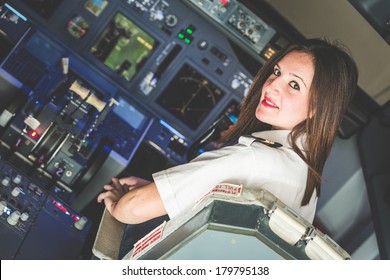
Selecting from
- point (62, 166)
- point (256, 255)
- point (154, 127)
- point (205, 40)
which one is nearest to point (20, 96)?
point (62, 166)

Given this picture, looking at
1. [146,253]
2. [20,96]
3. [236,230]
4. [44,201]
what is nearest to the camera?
[236,230]

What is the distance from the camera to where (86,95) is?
2.94 metres

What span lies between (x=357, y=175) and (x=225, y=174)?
203 cm

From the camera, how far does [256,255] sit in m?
1.55

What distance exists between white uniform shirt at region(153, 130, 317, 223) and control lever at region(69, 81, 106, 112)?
51.1 inches

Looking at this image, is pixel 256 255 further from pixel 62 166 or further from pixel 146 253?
pixel 62 166

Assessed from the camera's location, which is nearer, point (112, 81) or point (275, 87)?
point (275, 87)

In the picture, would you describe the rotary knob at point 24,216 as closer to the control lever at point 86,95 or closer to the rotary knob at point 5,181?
the rotary knob at point 5,181

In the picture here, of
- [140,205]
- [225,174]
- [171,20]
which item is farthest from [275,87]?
[171,20]

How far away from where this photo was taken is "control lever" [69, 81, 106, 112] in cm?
294

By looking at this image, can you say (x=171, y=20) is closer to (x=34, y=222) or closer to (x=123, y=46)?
(x=123, y=46)

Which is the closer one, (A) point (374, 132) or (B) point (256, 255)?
(B) point (256, 255)

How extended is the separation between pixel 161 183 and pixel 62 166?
1.22 meters

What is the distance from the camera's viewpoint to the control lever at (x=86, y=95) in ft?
9.63
